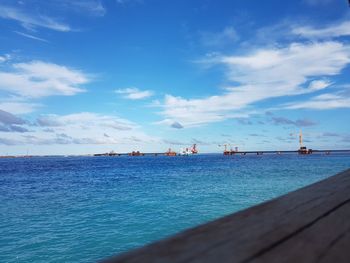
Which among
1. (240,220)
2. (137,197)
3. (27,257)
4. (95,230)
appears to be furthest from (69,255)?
(137,197)

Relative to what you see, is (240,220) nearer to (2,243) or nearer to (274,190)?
(2,243)

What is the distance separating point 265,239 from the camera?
1.36 meters

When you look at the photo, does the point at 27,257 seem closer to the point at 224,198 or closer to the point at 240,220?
the point at 240,220

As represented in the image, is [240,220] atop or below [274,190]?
atop

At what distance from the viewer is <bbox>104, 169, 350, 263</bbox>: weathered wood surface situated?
116 centimetres

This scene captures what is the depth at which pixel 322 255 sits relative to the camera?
1.21 meters

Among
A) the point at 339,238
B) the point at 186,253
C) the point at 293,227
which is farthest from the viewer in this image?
the point at 293,227

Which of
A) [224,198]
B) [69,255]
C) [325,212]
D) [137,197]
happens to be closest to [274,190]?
[224,198]

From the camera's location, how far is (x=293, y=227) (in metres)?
1.56

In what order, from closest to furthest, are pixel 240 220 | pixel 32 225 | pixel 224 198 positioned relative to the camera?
pixel 240 220 → pixel 32 225 → pixel 224 198

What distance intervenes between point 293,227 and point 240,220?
0.31 metres

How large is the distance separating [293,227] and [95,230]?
528 inches

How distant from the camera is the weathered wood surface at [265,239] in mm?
1155

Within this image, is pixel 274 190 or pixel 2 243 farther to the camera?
pixel 274 190
